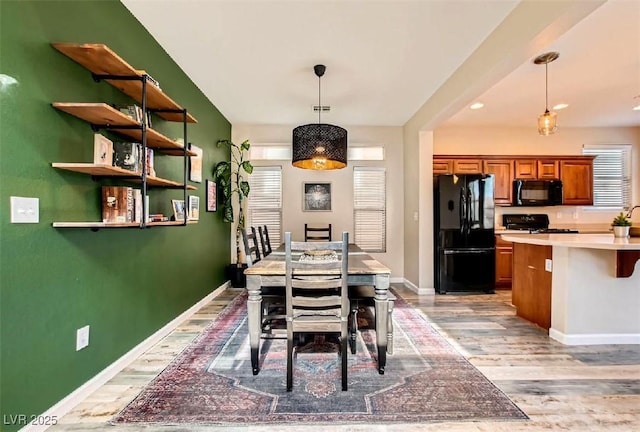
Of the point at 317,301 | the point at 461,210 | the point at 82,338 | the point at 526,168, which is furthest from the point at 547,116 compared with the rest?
the point at 82,338

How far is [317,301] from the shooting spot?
200cm

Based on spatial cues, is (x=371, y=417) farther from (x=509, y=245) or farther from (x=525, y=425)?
(x=509, y=245)

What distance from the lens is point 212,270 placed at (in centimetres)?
439

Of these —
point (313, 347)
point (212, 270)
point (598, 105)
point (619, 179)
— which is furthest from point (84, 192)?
point (619, 179)

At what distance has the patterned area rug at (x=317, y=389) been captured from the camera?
1787 mm

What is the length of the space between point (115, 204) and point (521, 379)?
294cm

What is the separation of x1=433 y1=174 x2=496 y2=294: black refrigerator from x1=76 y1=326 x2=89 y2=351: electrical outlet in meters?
4.13

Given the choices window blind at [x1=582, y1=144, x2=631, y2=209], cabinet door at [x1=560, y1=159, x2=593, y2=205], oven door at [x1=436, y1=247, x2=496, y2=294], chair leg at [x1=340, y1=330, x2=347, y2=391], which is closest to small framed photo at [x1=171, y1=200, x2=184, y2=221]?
chair leg at [x1=340, y1=330, x2=347, y2=391]

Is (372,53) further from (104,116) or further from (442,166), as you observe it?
(442,166)

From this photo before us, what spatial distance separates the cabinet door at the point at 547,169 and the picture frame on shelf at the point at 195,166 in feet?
17.0

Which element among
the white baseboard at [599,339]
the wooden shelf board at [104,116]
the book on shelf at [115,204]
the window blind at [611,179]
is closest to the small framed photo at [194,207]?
the wooden shelf board at [104,116]

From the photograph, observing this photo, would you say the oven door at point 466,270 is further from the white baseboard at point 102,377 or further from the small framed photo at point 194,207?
the white baseboard at point 102,377

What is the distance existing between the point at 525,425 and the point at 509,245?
11.9ft

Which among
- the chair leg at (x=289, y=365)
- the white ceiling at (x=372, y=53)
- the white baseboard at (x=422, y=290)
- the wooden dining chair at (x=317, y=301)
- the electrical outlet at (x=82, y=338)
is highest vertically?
the white ceiling at (x=372, y=53)
